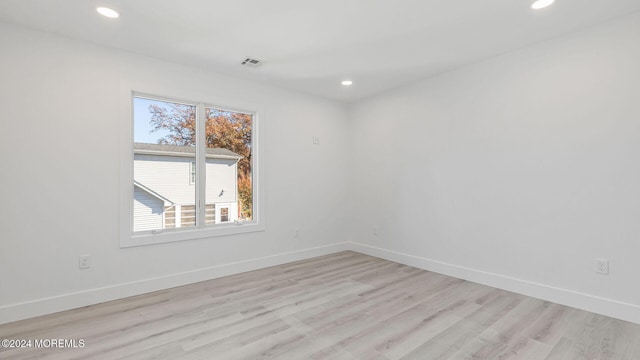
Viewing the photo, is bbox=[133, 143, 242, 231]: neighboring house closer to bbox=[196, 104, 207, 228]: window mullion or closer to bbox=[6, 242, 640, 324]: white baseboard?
bbox=[196, 104, 207, 228]: window mullion

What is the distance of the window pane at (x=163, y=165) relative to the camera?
3.22 m

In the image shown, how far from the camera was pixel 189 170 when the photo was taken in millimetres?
3543

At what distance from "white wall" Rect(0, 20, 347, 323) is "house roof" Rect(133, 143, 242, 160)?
0.84 feet

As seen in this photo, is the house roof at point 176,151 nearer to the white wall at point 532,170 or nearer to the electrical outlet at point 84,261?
the electrical outlet at point 84,261

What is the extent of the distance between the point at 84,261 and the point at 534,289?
4.31 m

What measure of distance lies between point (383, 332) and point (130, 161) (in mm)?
2887

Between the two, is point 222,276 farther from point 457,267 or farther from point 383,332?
point 457,267

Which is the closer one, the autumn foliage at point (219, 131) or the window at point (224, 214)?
the autumn foliage at point (219, 131)

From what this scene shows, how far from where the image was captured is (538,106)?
115 inches

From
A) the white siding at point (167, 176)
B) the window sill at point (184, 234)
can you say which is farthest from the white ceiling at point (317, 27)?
the window sill at point (184, 234)

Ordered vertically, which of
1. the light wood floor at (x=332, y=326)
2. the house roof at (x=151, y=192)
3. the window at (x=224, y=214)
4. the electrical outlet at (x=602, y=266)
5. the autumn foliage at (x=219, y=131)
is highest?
the autumn foliage at (x=219, y=131)

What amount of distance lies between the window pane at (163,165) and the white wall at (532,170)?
2728 millimetres

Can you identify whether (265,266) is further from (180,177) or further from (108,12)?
(108,12)

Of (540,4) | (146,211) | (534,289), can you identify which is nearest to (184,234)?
(146,211)
